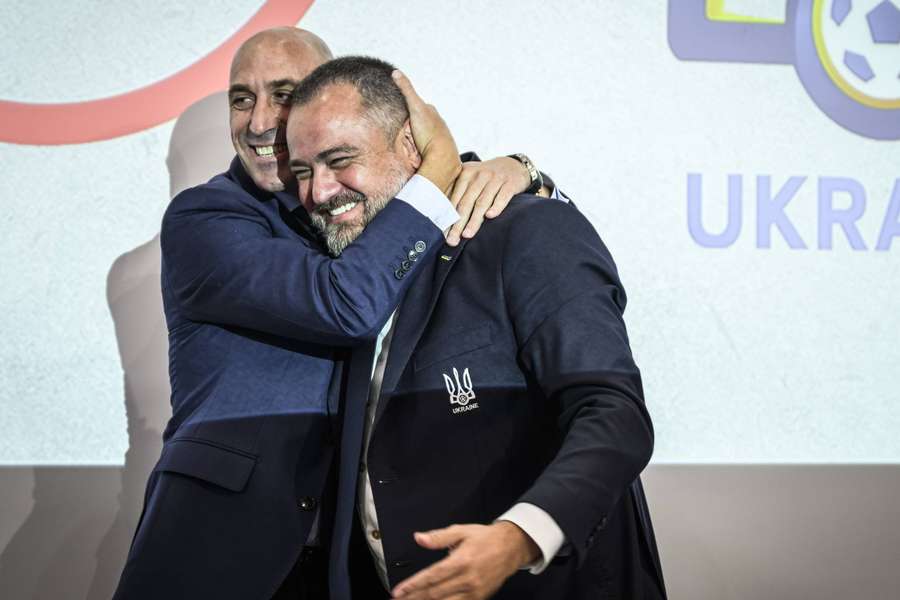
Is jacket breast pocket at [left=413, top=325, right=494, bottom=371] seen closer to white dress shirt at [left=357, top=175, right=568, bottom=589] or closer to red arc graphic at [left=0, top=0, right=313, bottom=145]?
white dress shirt at [left=357, top=175, right=568, bottom=589]

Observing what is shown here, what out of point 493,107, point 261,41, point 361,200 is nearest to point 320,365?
point 361,200

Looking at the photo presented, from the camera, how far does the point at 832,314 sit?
2.67 m

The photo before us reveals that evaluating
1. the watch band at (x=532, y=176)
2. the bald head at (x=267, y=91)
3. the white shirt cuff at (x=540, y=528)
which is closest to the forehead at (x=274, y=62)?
the bald head at (x=267, y=91)

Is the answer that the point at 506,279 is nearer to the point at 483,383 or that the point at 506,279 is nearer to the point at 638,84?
the point at 483,383

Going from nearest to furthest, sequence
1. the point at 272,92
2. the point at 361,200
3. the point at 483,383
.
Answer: the point at 483,383 < the point at 361,200 < the point at 272,92

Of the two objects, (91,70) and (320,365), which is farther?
(91,70)

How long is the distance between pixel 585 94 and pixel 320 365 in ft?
3.89

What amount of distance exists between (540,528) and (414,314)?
53cm

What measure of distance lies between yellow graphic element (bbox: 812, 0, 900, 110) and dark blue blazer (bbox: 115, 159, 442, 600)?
1.56 meters

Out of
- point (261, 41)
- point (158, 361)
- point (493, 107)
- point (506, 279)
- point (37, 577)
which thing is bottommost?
point (37, 577)

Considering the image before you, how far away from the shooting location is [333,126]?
1835 millimetres

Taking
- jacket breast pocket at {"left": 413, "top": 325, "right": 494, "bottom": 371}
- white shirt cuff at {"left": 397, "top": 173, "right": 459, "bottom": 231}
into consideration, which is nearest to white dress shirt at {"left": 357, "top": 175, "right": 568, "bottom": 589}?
white shirt cuff at {"left": 397, "top": 173, "right": 459, "bottom": 231}

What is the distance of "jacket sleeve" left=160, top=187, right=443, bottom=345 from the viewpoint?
1662 millimetres

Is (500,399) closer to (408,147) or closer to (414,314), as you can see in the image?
(414,314)
